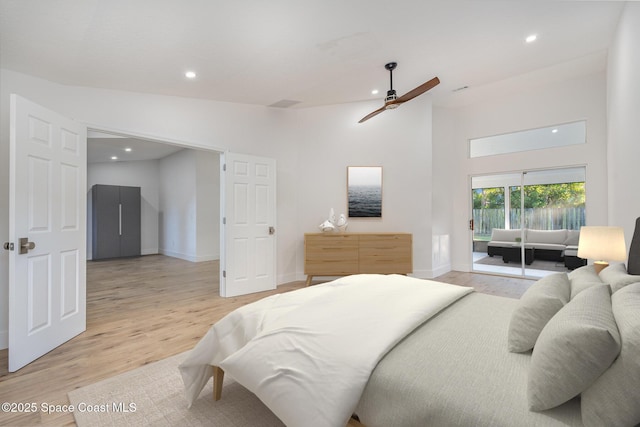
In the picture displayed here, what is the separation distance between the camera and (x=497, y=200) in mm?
5438

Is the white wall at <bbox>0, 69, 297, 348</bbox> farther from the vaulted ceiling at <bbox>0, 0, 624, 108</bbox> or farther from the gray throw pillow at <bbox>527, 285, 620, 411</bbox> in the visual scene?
the gray throw pillow at <bbox>527, 285, 620, 411</bbox>

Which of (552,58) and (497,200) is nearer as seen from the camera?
(552,58)

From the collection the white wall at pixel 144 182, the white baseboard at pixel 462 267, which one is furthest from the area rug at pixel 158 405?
the white wall at pixel 144 182

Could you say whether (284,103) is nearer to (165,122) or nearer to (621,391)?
(165,122)

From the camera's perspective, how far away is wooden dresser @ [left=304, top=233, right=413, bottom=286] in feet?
14.7

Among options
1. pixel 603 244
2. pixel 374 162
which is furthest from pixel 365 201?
pixel 603 244

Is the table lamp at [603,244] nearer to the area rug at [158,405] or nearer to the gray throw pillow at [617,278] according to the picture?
the gray throw pillow at [617,278]

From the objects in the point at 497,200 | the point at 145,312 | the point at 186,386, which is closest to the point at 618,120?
the point at 497,200

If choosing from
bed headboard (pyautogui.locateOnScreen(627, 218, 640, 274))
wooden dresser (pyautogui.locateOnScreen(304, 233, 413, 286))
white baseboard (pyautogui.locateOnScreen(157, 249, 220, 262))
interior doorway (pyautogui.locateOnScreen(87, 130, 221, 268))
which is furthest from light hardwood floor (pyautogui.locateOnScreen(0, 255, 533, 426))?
bed headboard (pyautogui.locateOnScreen(627, 218, 640, 274))

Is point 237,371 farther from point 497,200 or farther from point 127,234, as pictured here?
point 127,234

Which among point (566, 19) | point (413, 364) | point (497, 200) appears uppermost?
point (566, 19)

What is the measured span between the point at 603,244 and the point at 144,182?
939 centimetres

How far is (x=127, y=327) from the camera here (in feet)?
9.73

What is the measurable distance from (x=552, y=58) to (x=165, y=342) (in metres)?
5.32
